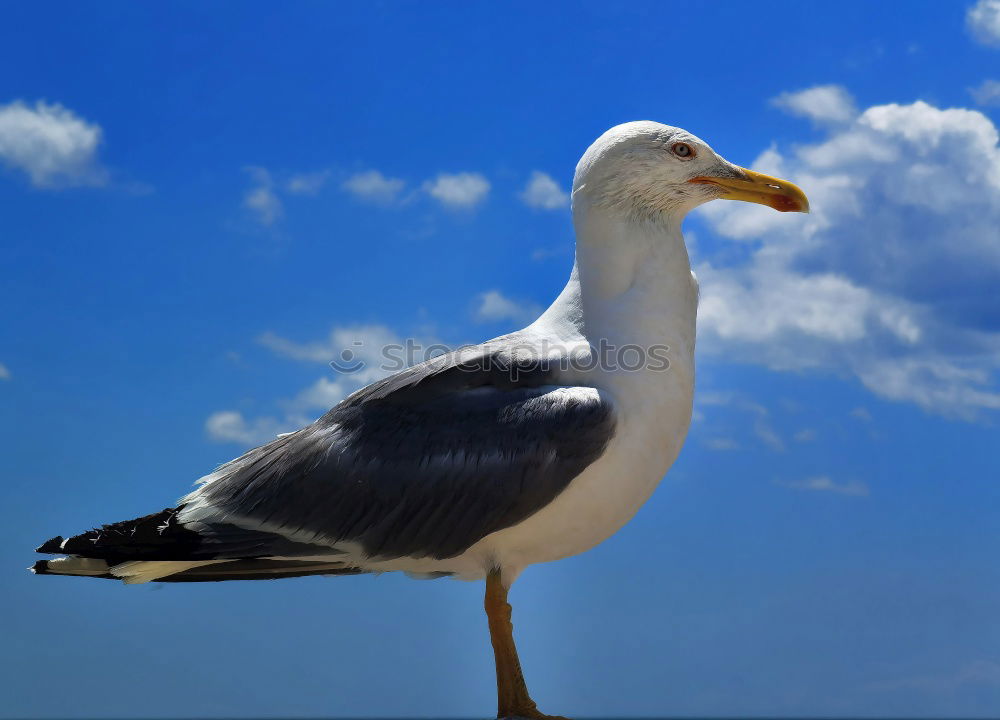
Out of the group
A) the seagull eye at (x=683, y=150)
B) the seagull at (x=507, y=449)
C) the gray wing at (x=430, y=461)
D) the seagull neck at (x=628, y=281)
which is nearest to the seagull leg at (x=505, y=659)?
the seagull at (x=507, y=449)

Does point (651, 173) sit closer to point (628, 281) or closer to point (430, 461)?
point (628, 281)

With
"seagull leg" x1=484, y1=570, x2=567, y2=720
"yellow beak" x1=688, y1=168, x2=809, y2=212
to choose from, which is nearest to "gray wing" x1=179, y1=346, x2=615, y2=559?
"seagull leg" x1=484, y1=570, x2=567, y2=720

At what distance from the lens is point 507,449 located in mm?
5934

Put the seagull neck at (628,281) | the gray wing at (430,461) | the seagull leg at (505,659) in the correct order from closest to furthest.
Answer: the gray wing at (430,461) → the seagull leg at (505,659) → the seagull neck at (628,281)

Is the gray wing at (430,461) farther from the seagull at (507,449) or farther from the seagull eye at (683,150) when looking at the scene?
the seagull eye at (683,150)

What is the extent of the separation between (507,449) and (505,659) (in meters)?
1.43

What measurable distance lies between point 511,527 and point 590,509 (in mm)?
508

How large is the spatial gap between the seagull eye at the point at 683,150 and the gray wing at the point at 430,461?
182 cm

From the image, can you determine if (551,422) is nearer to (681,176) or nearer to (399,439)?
(399,439)

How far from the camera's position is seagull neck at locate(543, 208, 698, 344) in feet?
21.3

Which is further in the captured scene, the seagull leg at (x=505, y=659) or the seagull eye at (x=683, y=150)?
the seagull eye at (x=683, y=150)

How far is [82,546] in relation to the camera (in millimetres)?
6461

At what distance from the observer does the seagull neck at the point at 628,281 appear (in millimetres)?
6488

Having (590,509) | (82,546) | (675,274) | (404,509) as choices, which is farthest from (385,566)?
(675,274)
